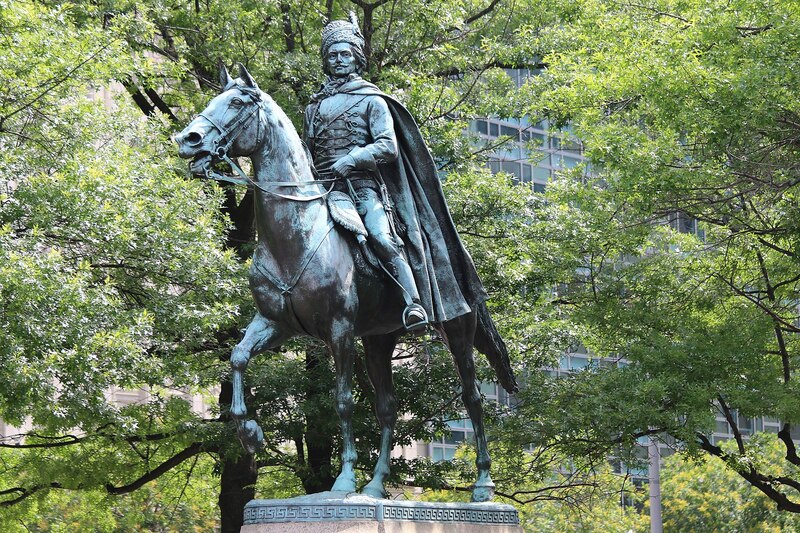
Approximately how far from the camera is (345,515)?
32.2 feet

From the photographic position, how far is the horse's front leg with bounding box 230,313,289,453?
1023cm

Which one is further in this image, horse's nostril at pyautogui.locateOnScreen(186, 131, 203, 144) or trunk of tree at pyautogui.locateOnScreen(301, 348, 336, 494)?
trunk of tree at pyautogui.locateOnScreen(301, 348, 336, 494)

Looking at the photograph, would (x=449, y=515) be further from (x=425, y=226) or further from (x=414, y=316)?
(x=425, y=226)

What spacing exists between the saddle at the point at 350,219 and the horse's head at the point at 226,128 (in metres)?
0.86

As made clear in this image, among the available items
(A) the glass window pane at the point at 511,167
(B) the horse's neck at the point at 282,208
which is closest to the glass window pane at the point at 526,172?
(A) the glass window pane at the point at 511,167

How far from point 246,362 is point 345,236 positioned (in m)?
1.37

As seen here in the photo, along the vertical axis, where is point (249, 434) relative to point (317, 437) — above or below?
below

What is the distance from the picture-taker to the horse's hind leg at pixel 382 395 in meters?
11.0

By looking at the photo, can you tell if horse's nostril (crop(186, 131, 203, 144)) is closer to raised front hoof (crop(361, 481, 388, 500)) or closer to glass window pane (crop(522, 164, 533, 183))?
raised front hoof (crop(361, 481, 388, 500))

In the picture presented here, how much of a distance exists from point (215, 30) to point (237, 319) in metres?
5.86

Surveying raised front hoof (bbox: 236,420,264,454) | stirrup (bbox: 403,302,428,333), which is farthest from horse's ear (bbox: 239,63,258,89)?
raised front hoof (bbox: 236,420,264,454)

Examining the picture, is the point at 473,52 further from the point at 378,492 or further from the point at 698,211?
the point at 378,492

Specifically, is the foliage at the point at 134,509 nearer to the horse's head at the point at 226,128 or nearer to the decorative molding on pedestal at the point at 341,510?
the decorative molding on pedestal at the point at 341,510

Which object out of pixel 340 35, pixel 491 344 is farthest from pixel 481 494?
pixel 340 35
